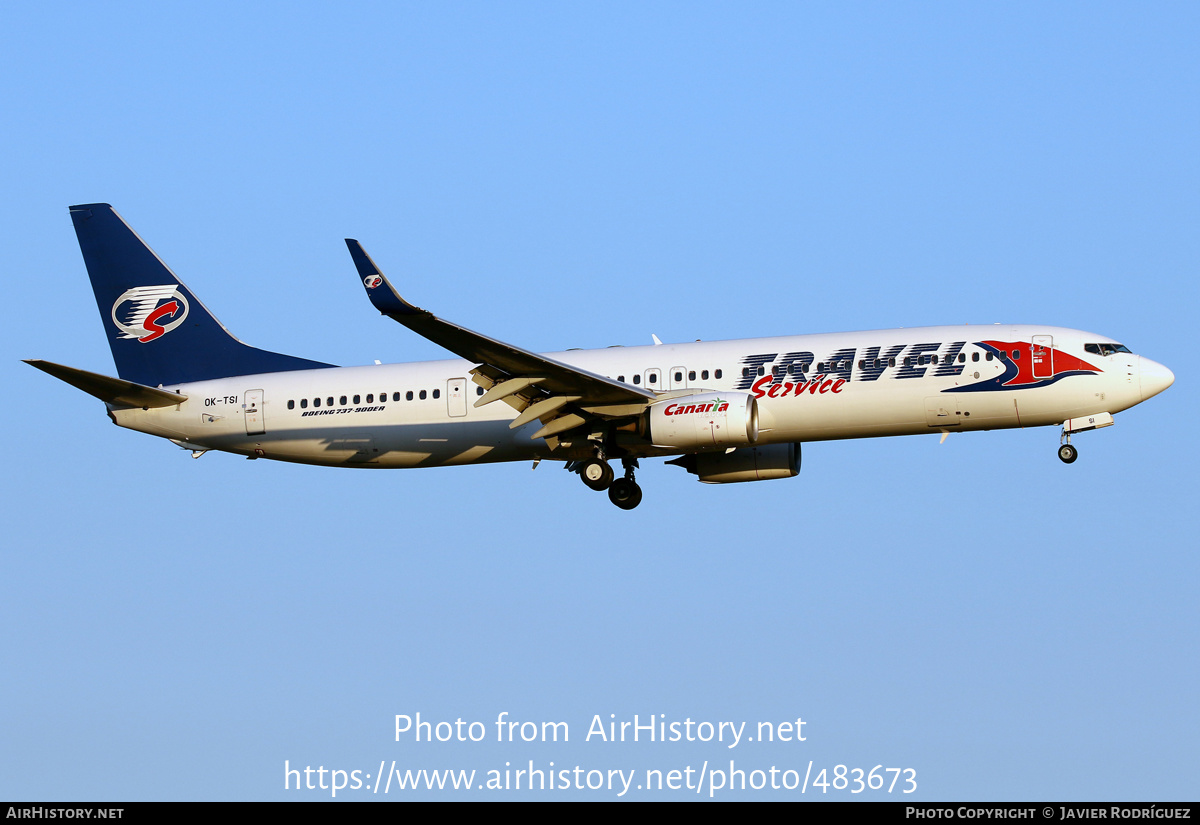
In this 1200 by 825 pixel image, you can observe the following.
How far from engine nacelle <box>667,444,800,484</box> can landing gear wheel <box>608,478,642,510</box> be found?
6.01ft

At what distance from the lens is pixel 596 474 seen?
37625 millimetres

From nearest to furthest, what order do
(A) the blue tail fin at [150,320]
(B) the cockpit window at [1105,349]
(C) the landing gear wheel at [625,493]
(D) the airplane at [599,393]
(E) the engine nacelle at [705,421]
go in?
(E) the engine nacelle at [705,421] → (D) the airplane at [599,393] → (B) the cockpit window at [1105,349] → (C) the landing gear wheel at [625,493] → (A) the blue tail fin at [150,320]

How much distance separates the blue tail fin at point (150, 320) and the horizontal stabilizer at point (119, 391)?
1.51 meters

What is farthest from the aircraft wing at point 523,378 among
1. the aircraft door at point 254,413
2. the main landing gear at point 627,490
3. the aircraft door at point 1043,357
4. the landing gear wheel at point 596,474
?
the aircraft door at point 1043,357

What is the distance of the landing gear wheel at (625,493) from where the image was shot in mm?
38531

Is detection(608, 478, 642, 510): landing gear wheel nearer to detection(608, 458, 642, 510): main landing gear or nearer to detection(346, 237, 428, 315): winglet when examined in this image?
detection(608, 458, 642, 510): main landing gear

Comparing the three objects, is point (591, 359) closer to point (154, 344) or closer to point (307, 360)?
point (307, 360)

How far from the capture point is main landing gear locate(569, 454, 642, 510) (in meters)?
37.7

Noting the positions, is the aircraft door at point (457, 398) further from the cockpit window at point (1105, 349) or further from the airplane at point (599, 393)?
the cockpit window at point (1105, 349)

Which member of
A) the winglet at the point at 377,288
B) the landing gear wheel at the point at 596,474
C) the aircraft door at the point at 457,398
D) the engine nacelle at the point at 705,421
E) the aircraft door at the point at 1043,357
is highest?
the winglet at the point at 377,288

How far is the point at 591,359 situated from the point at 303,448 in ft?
27.1

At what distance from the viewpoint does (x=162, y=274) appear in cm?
4262

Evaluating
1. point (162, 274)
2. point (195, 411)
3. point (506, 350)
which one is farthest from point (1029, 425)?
point (162, 274)

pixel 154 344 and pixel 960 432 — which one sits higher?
pixel 154 344
